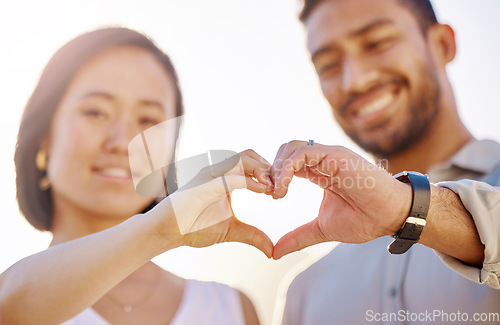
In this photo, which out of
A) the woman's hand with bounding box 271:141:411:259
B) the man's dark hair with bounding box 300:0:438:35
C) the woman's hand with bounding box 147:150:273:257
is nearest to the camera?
the woman's hand with bounding box 271:141:411:259

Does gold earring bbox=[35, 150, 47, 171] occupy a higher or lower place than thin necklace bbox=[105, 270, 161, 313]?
higher

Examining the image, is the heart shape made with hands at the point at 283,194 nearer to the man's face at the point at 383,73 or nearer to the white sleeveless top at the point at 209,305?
the white sleeveless top at the point at 209,305

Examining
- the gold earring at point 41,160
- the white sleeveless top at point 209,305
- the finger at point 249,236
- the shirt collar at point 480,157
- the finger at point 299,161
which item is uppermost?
the gold earring at point 41,160

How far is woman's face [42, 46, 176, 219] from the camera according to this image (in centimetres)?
290

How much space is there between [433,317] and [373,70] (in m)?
2.55

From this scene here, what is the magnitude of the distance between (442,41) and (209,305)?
352 cm

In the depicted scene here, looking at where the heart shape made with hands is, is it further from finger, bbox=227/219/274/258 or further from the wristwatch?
the wristwatch

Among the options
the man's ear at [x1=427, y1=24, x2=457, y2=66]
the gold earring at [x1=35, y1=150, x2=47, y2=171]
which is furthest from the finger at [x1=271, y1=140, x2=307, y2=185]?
the man's ear at [x1=427, y1=24, x2=457, y2=66]

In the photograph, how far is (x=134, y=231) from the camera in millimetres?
1941

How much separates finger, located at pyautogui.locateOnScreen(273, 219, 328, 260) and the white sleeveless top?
4.01 ft

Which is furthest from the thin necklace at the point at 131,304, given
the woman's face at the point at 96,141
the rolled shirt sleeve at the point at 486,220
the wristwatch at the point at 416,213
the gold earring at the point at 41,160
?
the rolled shirt sleeve at the point at 486,220

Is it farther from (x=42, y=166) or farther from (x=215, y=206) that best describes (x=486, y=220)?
(x=42, y=166)

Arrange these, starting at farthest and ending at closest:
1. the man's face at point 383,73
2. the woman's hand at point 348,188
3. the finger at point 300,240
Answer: the man's face at point 383,73 < the finger at point 300,240 < the woman's hand at point 348,188

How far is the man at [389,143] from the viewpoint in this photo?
268cm
